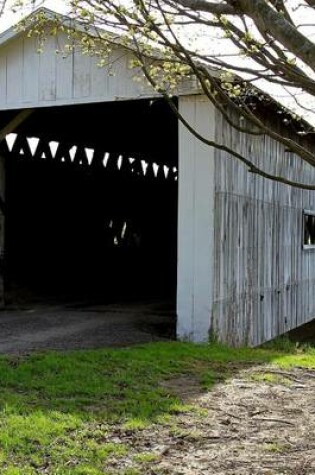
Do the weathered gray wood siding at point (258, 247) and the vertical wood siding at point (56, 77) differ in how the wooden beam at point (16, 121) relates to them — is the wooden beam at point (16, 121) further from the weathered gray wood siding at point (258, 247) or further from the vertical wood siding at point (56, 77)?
the weathered gray wood siding at point (258, 247)

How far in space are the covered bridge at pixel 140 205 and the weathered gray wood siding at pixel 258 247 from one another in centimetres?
3

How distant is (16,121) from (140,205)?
8986 mm

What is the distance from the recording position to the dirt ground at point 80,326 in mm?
8352

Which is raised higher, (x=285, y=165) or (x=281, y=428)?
(x=285, y=165)

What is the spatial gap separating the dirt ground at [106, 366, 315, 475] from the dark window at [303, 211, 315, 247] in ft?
23.9

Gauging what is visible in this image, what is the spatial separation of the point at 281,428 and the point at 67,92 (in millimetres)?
5899

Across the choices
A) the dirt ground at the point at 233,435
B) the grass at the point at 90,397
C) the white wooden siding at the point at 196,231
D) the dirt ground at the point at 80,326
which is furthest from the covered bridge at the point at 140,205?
the dirt ground at the point at 233,435

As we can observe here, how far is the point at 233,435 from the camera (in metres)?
4.93

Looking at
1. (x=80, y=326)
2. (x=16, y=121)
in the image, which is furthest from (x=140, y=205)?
(x=80, y=326)

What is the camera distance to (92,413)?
5121mm

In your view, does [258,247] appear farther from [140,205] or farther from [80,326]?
[140,205]

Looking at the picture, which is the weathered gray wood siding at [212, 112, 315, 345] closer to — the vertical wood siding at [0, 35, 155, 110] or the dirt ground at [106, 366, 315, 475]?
the vertical wood siding at [0, 35, 155, 110]

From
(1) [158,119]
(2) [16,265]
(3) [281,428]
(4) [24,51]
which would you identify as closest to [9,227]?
(2) [16,265]

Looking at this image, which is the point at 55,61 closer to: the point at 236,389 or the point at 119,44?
the point at 119,44
